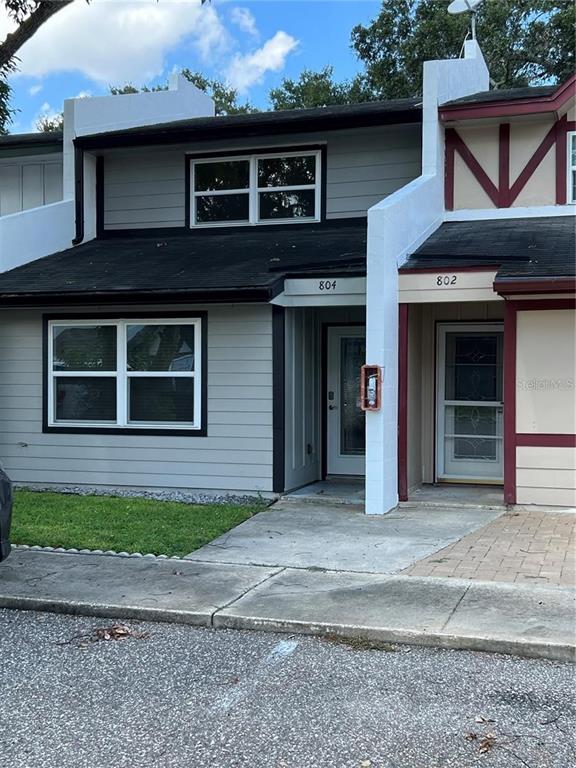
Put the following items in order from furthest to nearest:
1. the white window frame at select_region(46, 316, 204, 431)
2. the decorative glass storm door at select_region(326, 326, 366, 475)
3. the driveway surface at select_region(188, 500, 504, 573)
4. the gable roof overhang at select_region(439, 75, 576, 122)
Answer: the decorative glass storm door at select_region(326, 326, 366, 475)
the gable roof overhang at select_region(439, 75, 576, 122)
the white window frame at select_region(46, 316, 204, 431)
the driveway surface at select_region(188, 500, 504, 573)

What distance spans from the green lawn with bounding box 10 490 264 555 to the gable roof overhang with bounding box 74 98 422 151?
5.72 m

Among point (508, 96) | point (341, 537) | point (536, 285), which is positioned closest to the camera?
point (341, 537)

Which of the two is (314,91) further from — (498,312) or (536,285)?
(536,285)

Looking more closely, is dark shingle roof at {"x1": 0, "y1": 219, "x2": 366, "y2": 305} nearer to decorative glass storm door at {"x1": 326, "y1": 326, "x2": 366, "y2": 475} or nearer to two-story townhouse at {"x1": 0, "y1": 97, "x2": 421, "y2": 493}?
two-story townhouse at {"x1": 0, "y1": 97, "x2": 421, "y2": 493}

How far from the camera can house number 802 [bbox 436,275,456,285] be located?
906 cm

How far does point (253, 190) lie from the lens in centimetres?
1220

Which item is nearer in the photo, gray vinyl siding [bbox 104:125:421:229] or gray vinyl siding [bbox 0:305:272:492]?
gray vinyl siding [bbox 0:305:272:492]

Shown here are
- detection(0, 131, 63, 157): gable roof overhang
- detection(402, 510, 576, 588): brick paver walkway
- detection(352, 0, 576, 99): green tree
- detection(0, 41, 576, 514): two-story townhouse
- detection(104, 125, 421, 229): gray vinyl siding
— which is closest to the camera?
detection(402, 510, 576, 588): brick paver walkway

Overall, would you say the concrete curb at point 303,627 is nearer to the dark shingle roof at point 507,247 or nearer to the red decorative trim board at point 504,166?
the dark shingle roof at point 507,247

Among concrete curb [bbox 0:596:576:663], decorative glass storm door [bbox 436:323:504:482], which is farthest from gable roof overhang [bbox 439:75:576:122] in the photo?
concrete curb [bbox 0:596:576:663]

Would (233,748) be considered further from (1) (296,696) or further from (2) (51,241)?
(2) (51,241)

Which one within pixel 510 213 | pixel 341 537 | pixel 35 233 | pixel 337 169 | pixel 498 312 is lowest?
pixel 341 537

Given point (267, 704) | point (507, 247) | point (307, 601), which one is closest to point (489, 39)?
point (507, 247)

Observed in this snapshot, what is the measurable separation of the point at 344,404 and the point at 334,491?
5.03 feet
